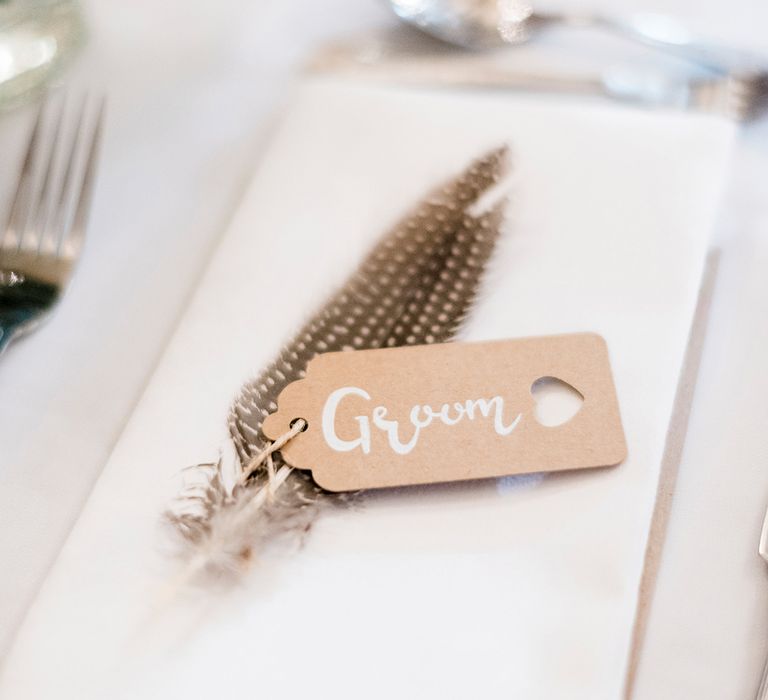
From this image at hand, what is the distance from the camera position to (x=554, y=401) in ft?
1.69

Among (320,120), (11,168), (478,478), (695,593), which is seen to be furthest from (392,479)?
(11,168)

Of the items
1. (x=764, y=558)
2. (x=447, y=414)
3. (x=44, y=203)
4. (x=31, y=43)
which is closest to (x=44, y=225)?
(x=44, y=203)

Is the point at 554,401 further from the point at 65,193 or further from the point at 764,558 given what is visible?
the point at 65,193

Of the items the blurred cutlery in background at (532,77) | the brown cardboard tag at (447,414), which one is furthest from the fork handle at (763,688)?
the blurred cutlery in background at (532,77)

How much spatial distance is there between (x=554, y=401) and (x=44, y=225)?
0.41m

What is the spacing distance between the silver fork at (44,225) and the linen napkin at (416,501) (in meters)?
0.12

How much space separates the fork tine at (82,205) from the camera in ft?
2.14

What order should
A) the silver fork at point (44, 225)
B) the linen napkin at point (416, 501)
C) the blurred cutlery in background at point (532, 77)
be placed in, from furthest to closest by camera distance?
the blurred cutlery in background at point (532, 77) < the silver fork at point (44, 225) < the linen napkin at point (416, 501)

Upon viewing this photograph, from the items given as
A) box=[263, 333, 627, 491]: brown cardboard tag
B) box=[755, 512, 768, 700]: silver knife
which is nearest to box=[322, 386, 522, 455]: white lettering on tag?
box=[263, 333, 627, 491]: brown cardboard tag

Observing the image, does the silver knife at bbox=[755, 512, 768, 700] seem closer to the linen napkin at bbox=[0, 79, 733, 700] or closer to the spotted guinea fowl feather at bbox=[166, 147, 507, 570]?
the linen napkin at bbox=[0, 79, 733, 700]

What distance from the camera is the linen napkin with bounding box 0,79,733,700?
433 millimetres

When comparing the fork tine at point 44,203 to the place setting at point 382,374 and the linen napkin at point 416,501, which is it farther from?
the linen napkin at point 416,501

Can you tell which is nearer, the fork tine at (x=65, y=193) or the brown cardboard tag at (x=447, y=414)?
the brown cardboard tag at (x=447, y=414)

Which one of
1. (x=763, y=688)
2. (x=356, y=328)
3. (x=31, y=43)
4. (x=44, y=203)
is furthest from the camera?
(x=31, y=43)
